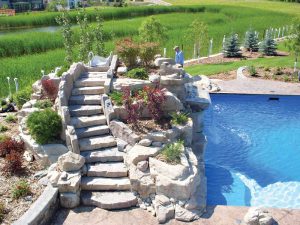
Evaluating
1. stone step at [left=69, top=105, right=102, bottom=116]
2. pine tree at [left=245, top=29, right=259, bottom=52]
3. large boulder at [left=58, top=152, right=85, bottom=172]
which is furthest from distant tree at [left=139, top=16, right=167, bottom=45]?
large boulder at [left=58, top=152, right=85, bottom=172]

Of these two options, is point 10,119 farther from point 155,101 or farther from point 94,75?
point 155,101

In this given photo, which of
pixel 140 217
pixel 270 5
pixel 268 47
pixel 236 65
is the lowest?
pixel 140 217

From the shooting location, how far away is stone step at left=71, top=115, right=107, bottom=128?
A: 41.3 ft

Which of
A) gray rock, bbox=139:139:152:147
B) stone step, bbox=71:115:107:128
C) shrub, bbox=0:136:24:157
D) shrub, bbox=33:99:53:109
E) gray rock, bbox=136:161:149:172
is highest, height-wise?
shrub, bbox=33:99:53:109

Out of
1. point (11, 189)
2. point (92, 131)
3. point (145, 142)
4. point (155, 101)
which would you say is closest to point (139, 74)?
point (155, 101)

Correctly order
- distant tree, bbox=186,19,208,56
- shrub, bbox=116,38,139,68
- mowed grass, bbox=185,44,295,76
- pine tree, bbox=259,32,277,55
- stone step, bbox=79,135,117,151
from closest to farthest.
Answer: stone step, bbox=79,135,117,151
shrub, bbox=116,38,139,68
mowed grass, bbox=185,44,295,76
distant tree, bbox=186,19,208,56
pine tree, bbox=259,32,277,55

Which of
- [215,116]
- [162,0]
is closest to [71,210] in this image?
[215,116]

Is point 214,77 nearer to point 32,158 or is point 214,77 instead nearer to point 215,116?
point 215,116

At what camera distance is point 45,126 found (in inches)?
470

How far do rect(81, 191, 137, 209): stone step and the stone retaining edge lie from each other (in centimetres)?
91

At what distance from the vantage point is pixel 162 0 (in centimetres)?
9656

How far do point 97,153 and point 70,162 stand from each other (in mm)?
1248

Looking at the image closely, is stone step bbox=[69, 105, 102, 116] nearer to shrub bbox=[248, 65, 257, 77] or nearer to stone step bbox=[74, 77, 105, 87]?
stone step bbox=[74, 77, 105, 87]

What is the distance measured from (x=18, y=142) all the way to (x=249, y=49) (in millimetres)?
25629
